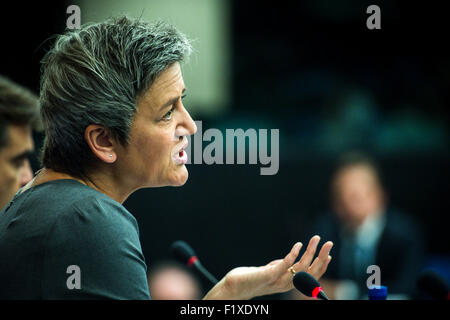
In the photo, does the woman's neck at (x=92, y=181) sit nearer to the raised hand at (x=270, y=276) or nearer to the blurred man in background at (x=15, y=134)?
the raised hand at (x=270, y=276)

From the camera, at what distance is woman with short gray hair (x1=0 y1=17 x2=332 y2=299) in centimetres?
93

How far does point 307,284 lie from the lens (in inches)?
41.1

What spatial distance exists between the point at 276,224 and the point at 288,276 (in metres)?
1.89

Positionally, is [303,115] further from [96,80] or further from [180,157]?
[96,80]

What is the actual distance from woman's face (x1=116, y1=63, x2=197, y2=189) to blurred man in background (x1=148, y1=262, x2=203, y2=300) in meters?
1.51

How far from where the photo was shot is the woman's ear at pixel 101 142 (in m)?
1.09

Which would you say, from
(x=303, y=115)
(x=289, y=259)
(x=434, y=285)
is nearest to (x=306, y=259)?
(x=289, y=259)

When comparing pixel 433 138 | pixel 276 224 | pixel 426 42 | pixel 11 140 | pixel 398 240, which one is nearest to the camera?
pixel 11 140

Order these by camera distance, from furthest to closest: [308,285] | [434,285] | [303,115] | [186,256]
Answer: [303,115], [186,256], [434,285], [308,285]

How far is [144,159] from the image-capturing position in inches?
44.4

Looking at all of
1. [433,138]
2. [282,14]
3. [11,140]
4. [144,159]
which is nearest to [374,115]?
[433,138]

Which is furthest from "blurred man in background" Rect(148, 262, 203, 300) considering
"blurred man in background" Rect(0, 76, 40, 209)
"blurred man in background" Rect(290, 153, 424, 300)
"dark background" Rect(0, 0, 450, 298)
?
"blurred man in background" Rect(0, 76, 40, 209)

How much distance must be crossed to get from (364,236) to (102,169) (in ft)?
5.97

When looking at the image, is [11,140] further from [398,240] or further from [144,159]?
[398,240]
